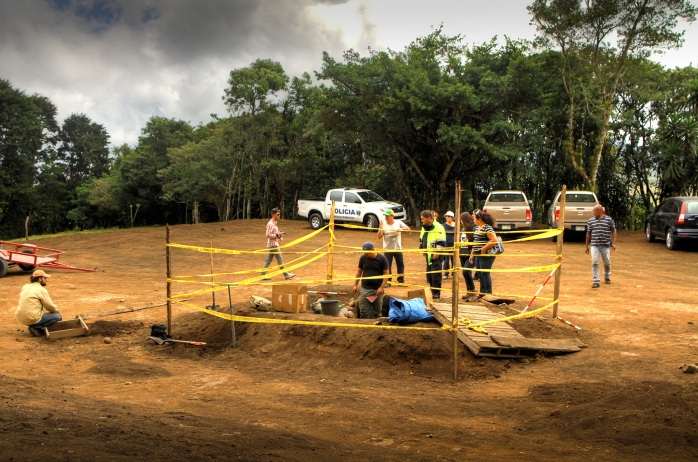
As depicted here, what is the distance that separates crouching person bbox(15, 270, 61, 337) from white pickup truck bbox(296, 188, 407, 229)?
13912 mm

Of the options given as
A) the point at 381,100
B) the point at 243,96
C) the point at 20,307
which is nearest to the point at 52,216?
the point at 243,96

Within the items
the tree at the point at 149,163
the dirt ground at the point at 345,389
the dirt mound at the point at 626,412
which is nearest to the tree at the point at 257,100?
the tree at the point at 149,163

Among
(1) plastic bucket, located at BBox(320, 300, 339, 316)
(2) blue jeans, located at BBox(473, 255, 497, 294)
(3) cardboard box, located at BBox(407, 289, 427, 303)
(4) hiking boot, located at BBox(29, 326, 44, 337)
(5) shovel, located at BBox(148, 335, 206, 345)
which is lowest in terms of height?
(5) shovel, located at BBox(148, 335, 206, 345)

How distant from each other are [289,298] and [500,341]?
3.25 metres

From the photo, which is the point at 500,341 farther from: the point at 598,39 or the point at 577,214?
the point at 598,39

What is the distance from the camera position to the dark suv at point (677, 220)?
15484 millimetres

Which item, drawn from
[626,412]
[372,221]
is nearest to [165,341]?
[626,412]

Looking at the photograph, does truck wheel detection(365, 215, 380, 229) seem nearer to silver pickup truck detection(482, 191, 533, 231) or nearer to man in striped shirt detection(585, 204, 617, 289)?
silver pickup truck detection(482, 191, 533, 231)

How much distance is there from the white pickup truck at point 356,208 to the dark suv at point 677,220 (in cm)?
943

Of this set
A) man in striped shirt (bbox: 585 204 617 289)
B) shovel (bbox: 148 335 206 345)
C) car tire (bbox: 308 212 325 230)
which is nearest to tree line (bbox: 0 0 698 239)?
car tire (bbox: 308 212 325 230)

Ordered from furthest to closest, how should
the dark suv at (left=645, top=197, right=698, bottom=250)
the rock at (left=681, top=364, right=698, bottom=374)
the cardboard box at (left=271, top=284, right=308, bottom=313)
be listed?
the dark suv at (left=645, top=197, right=698, bottom=250), the cardboard box at (left=271, top=284, right=308, bottom=313), the rock at (left=681, top=364, right=698, bottom=374)

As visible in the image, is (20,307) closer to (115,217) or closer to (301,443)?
(301,443)

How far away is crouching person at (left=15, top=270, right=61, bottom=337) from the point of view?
7508 millimetres

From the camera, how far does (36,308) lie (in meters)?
7.58
